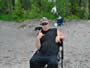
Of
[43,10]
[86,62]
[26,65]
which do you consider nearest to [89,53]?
[86,62]

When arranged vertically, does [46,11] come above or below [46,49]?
above

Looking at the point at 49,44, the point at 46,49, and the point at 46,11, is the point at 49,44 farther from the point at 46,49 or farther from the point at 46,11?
the point at 46,11

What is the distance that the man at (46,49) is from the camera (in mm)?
3491

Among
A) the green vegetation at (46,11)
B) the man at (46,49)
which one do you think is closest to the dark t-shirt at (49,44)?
the man at (46,49)

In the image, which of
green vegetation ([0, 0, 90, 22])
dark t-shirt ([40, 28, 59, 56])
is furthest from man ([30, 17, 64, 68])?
green vegetation ([0, 0, 90, 22])

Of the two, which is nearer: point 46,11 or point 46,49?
point 46,49

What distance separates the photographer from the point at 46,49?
362cm

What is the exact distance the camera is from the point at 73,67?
5.35 meters

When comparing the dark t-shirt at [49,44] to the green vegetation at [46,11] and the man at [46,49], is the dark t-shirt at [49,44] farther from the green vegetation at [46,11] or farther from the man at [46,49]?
the green vegetation at [46,11]

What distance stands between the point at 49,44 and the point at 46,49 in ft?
0.36

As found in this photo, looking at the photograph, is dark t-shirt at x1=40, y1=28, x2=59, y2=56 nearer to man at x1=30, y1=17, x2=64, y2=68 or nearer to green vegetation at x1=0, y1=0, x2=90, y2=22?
man at x1=30, y1=17, x2=64, y2=68

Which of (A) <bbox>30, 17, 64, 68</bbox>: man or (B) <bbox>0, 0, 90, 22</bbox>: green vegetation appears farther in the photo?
→ (B) <bbox>0, 0, 90, 22</bbox>: green vegetation

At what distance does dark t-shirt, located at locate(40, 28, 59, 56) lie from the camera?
11.7ft

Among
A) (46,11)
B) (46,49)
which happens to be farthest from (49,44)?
(46,11)
